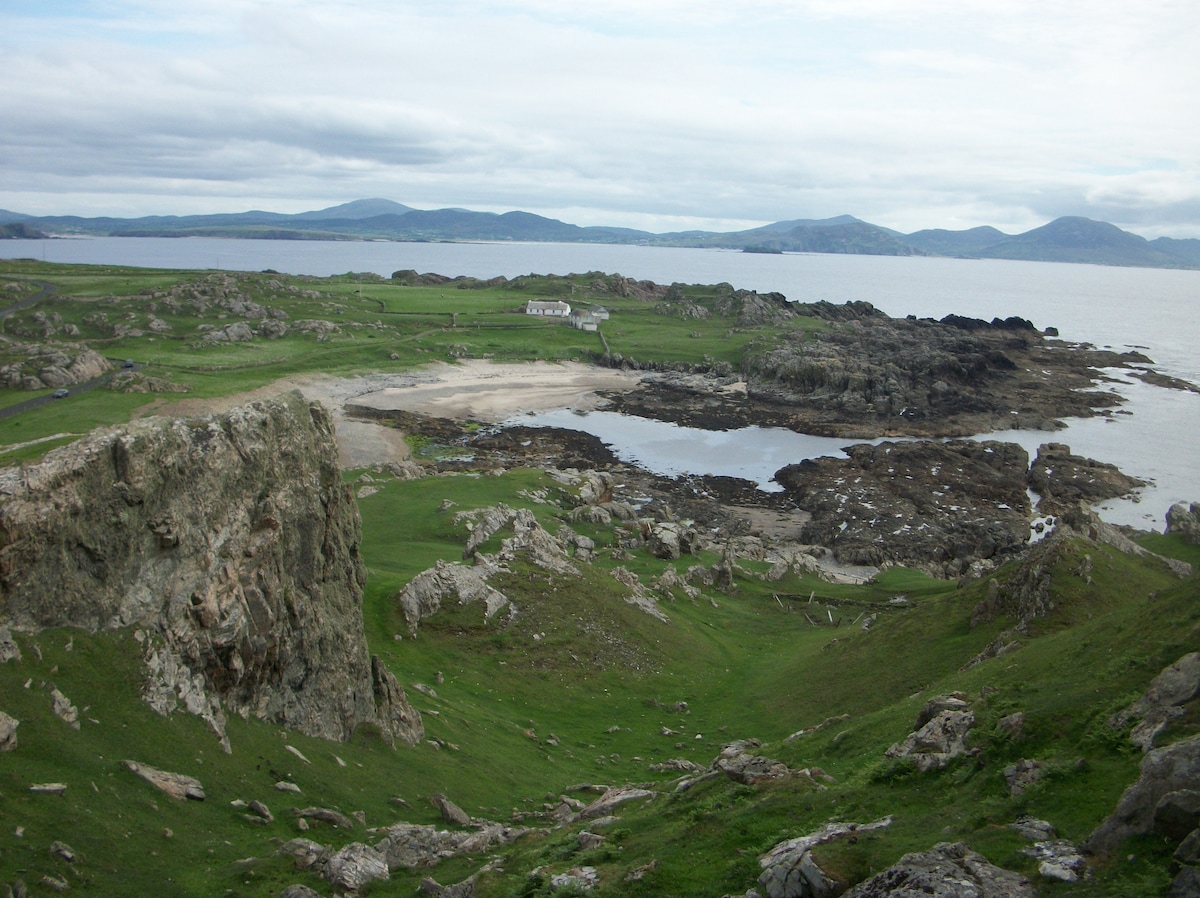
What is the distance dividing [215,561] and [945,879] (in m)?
21.2

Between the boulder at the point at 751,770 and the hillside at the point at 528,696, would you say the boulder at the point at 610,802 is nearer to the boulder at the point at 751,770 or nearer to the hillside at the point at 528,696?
the hillside at the point at 528,696

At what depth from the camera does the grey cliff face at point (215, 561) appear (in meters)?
21.9

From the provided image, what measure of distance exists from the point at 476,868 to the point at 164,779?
826 cm

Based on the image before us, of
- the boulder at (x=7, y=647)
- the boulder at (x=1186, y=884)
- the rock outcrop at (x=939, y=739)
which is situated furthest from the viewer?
the rock outcrop at (x=939, y=739)

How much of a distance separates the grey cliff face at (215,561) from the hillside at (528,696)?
0.10 m

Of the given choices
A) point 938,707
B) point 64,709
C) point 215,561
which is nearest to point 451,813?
point 215,561

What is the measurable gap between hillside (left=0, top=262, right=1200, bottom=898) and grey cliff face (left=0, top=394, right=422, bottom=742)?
10 centimetres

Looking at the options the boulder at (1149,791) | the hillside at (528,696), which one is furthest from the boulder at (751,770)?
the boulder at (1149,791)

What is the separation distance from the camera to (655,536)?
2440 inches

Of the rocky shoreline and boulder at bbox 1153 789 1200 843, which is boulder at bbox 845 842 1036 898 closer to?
boulder at bbox 1153 789 1200 843

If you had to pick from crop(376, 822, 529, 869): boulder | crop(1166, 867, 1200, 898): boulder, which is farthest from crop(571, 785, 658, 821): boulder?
crop(1166, 867, 1200, 898): boulder

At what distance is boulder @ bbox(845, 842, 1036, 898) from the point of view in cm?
1439

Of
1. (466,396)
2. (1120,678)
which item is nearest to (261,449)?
(1120,678)

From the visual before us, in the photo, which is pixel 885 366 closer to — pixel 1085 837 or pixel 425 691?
pixel 425 691
